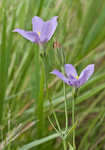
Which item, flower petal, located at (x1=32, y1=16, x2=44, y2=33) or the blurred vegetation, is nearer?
flower petal, located at (x1=32, y1=16, x2=44, y2=33)

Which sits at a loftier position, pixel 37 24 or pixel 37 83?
pixel 37 24

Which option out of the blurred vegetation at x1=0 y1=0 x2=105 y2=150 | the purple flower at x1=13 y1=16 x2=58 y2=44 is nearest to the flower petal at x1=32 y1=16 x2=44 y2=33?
the purple flower at x1=13 y1=16 x2=58 y2=44

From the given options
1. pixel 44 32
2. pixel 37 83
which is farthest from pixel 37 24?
→ pixel 37 83

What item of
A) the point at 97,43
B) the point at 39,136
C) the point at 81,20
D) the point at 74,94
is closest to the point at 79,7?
the point at 81,20

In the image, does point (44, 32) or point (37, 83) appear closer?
point (44, 32)

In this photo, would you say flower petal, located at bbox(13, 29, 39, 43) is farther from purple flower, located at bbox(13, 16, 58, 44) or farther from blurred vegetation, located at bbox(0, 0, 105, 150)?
blurred vegetation, located at bbox(0, 0, 105, 150)

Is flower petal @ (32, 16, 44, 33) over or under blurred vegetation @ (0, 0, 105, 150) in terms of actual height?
over

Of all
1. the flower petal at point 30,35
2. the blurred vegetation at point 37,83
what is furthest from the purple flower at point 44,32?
the blurred vegetation at point 37,83

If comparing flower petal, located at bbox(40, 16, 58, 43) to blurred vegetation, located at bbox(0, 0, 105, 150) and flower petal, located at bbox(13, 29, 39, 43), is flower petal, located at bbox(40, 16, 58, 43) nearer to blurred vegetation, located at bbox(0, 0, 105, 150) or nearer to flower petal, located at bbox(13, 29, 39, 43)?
flower petal, located at bbox(13, 29, 39, 43)

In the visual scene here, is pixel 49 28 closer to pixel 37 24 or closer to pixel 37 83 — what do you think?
pixel 37 24

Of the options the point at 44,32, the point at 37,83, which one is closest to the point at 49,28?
the point at 44,32
